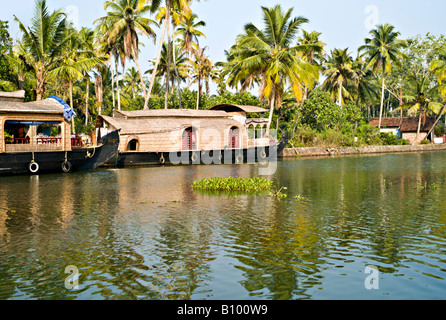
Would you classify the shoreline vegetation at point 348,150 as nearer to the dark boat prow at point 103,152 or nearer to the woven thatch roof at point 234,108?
the woven thatch roof at point 234,108

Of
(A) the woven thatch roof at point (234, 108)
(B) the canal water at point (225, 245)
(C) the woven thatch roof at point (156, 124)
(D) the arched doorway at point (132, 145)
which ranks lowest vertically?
(B) the canal water at point (225, 245)

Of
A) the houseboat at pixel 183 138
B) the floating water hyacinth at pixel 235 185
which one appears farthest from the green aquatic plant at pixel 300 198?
the houseboat at pixel 183 138

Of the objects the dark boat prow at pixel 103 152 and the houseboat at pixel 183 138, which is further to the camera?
the houseboat at pixel 183 138

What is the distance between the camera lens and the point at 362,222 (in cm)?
1059

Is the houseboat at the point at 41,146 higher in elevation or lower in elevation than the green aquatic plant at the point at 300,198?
higher

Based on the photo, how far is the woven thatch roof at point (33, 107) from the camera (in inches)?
884

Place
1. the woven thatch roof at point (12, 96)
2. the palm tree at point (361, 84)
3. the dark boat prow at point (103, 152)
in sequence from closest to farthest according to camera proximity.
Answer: the woven thatch roof at point (12, 96)
the dark boat prow at point (103, 152)
the palm tree at point (361, 84)

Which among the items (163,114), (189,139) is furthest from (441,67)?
(163,114)

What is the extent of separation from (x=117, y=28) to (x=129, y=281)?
1418 inches

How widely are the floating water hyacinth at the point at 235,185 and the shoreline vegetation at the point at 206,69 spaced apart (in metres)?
14.8

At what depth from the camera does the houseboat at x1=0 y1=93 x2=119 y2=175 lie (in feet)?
75.0

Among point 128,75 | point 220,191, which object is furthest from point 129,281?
point 128,75
